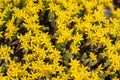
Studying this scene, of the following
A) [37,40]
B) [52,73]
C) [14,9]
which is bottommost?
[52,73]

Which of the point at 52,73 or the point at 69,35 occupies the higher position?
the point at 69,35

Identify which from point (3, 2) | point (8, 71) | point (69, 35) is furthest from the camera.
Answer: point (3, 2)

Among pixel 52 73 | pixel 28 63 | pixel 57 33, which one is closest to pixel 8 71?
pixel 28 63

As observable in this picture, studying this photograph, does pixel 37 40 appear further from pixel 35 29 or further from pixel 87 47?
pixel 87 47

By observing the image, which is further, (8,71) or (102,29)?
(102,29)

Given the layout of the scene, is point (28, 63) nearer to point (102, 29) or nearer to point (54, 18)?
point (54, 18)

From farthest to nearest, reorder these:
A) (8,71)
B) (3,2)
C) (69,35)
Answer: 1. (3,2)
2. (69,35)
3. (8,71)
